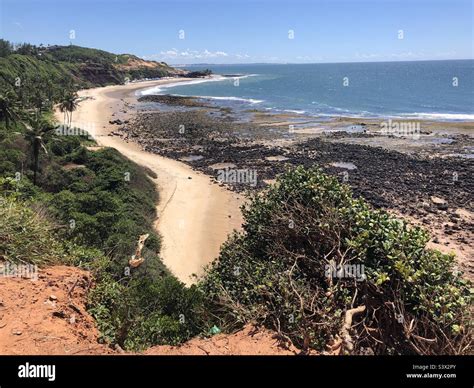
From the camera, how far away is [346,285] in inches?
334

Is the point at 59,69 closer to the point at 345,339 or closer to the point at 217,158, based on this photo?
the point at 217,158

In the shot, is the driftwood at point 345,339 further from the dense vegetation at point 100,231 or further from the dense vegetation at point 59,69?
the dense vegetation at point 59,69

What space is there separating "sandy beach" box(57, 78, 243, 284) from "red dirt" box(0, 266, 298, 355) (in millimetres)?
8432

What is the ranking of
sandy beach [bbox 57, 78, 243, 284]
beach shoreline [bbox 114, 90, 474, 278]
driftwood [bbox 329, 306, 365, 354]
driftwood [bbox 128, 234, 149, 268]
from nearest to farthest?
driftwood [bbox 329, 306, 365, 354] → driftwood [bbox 128, 234, 149, 268] → sandy beach [bbox 57, 78, 243, 284] → beach shoreline [bbox 114, 90, 474, 278]

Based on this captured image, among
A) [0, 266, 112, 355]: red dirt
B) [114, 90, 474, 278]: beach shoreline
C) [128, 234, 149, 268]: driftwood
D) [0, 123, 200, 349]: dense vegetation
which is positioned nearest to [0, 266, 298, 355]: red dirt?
[0, 266, 112, 355]: red dirt

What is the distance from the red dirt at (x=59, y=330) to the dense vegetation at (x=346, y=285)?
2.13ft

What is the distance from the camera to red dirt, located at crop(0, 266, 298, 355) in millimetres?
7016

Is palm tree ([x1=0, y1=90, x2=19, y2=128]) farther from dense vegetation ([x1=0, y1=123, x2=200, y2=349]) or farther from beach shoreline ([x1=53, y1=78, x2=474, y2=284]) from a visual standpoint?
beach shoreline ([x1=53, y1=78, x2=474, y2=284])

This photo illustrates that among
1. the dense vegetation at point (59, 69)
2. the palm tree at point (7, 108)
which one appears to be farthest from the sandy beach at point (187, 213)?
the dense vegetation at point (59, 69)

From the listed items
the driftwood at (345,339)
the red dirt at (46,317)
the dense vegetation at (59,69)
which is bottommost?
the driftwood at (345,339)

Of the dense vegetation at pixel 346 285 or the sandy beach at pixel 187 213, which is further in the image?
the sandy beach at pixel 187 213

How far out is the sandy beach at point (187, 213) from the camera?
22.7 meters

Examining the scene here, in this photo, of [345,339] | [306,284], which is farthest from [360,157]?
[345,339]

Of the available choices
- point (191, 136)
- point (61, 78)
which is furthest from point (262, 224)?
point (61, 78)
